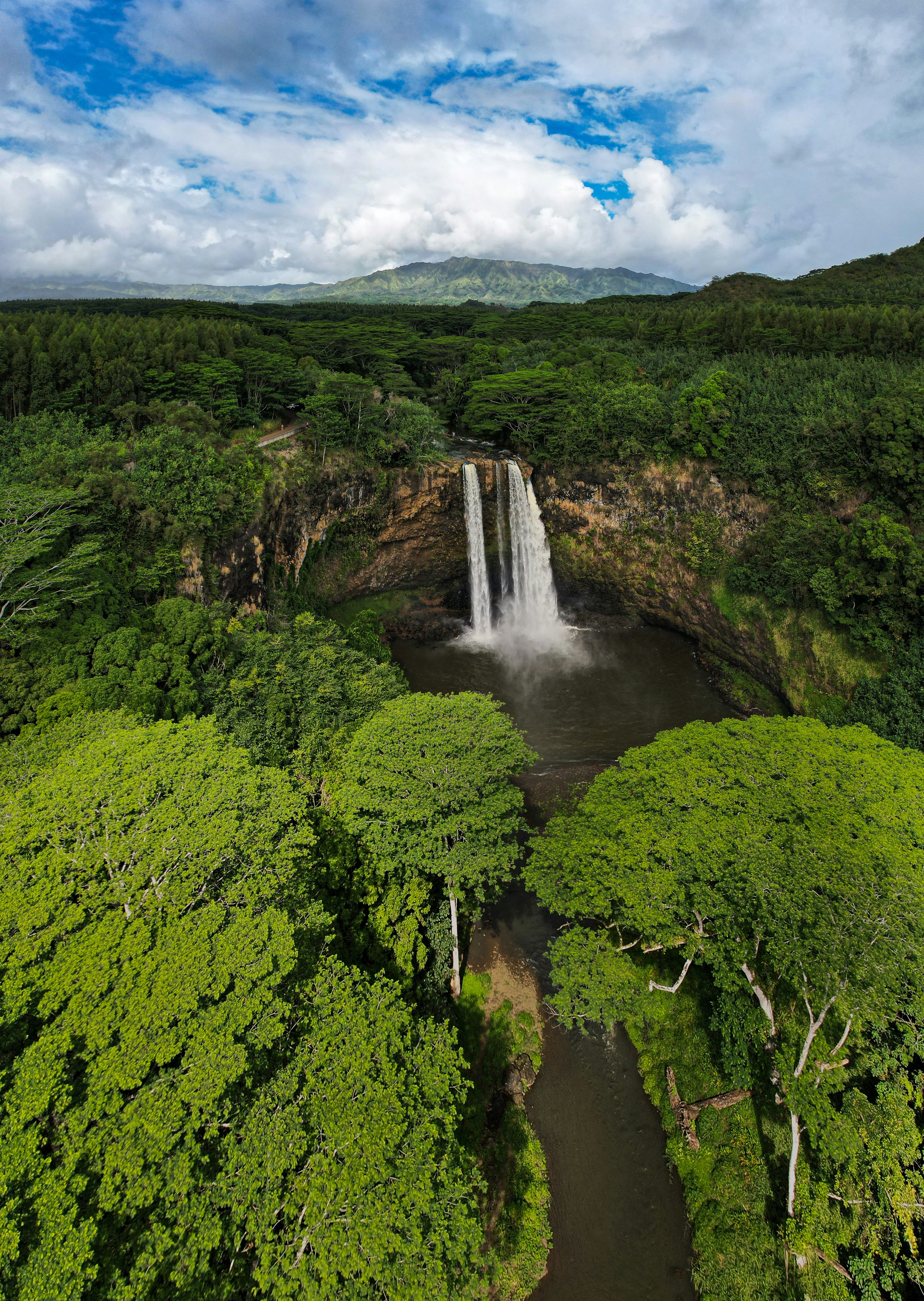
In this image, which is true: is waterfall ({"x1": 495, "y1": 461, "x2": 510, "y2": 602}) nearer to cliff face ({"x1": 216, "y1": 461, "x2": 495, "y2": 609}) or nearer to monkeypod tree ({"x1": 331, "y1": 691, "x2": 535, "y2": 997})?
cliff face ({"x1": 216, "y1": 461, "x2": 495, "y2": 609})

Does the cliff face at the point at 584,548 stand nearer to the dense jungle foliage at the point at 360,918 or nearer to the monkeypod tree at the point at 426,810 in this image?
the dense jungle foliage at the point at 360,918

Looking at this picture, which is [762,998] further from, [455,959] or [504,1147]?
[455,959]

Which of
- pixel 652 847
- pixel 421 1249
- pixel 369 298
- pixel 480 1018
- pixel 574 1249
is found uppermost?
pixel 369 298

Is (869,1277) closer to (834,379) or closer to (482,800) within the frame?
(482,800)

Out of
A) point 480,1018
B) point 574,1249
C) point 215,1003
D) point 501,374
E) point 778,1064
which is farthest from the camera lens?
point 501,374

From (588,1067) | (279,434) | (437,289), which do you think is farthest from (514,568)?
(437,289)

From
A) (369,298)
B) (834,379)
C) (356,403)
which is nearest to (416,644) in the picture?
(356,403)

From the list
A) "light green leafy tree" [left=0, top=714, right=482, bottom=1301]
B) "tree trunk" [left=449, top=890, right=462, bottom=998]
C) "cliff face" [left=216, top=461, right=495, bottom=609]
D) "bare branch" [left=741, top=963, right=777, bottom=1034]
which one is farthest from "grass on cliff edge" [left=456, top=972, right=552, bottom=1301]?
"cliff face" [left=216, top=461, right=495, bottom=609]
